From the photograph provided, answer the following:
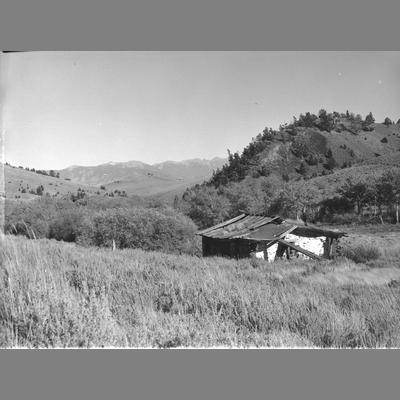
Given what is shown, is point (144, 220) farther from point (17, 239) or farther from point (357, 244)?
point (357, 244)

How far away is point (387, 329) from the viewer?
144 inches

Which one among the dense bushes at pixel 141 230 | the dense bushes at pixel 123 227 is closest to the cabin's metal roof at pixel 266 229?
the dense bushes at pixel 123 227

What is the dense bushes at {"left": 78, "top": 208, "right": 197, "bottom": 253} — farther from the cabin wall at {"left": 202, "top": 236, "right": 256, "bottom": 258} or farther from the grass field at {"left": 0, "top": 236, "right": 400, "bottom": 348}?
the grass field at {"left": 0, "top": 236, "right": 400, "bottom": 348}

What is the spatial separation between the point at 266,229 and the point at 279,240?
1.04ft

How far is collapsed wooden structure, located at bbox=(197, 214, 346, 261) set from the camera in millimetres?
4859

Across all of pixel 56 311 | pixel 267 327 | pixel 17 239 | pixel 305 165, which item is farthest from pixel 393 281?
pixel 17 239

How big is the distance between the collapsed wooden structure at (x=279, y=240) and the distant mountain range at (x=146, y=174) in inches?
48.4

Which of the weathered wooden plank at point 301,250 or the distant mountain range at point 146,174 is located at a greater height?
the distant mountain range at point 146,174

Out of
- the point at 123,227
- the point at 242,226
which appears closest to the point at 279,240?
the point at 242,226

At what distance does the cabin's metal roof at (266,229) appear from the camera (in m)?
4.98

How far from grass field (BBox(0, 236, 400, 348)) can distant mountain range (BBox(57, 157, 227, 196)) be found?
2.18 m

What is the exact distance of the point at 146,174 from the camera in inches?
323

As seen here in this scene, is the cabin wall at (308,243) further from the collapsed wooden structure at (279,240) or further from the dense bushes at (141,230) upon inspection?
the dense bushes at (141,230)

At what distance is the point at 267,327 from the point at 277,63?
291 centimetres
